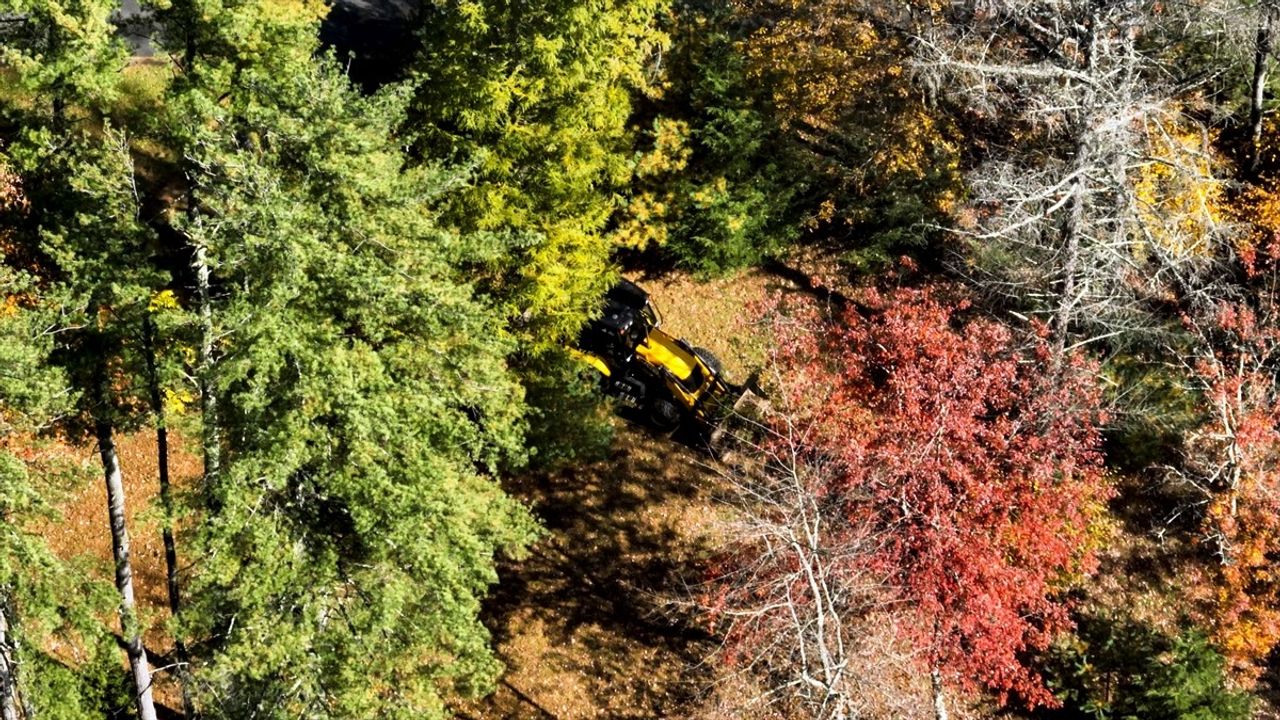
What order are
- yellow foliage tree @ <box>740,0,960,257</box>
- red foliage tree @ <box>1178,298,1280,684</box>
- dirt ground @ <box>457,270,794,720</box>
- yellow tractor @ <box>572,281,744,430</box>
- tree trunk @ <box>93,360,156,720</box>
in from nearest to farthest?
tree trunk @ <box>93,360,156,720</box> → red foliage tree @ <box>1178,298,1280,684</box> → dirt ground @ <box>457,270,794,720</box> → yellow tractor @ <box>572,281,744,430</box> → yellow foliage tree @ <box>740,0,960,257</box>

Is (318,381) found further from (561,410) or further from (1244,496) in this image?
(1244,496)

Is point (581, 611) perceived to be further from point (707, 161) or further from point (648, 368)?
point (707, 161)

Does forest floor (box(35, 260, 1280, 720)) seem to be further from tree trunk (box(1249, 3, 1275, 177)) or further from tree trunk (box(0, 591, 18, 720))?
tree trunk (box(1249, 3, 1275, 177))

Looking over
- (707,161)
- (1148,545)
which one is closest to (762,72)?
(707,161)

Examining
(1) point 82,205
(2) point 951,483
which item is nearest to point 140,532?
(1) point 82,205

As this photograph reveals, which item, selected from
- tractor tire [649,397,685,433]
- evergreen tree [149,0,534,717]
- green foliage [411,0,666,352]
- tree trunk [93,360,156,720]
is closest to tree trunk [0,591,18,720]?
tree trunk [93,360,156,720]
